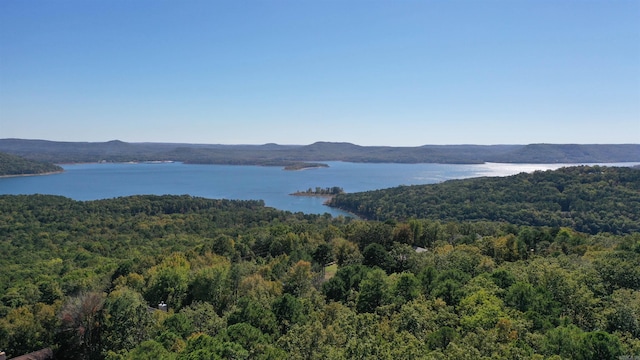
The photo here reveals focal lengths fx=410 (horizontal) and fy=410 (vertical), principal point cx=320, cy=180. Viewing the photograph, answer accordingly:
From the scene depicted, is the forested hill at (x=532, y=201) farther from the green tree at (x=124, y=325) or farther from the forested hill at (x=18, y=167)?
the forested hill at (x=18, y=167)

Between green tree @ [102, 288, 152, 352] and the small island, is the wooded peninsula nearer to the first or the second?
green tree @ [102, 288, 152, 352]

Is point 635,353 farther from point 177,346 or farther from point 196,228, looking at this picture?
point 196,228

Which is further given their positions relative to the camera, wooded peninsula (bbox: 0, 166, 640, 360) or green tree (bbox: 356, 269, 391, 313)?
green tree (bbox: 356, 269, 391, 313)

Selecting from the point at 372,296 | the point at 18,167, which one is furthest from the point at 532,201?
the point at 18,167

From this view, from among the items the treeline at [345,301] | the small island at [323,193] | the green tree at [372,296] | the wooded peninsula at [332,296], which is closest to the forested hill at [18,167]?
the small island at [323,193]

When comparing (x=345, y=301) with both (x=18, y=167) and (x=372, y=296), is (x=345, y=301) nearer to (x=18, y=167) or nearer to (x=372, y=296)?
(x=372, y=296)

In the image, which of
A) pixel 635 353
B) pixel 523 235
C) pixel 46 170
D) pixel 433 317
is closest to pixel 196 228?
pixel 523 235

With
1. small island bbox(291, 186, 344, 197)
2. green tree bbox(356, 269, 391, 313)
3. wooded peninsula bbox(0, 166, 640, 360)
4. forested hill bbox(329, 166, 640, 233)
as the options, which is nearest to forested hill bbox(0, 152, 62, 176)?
small island bbox(291, 186, 344, 197)
